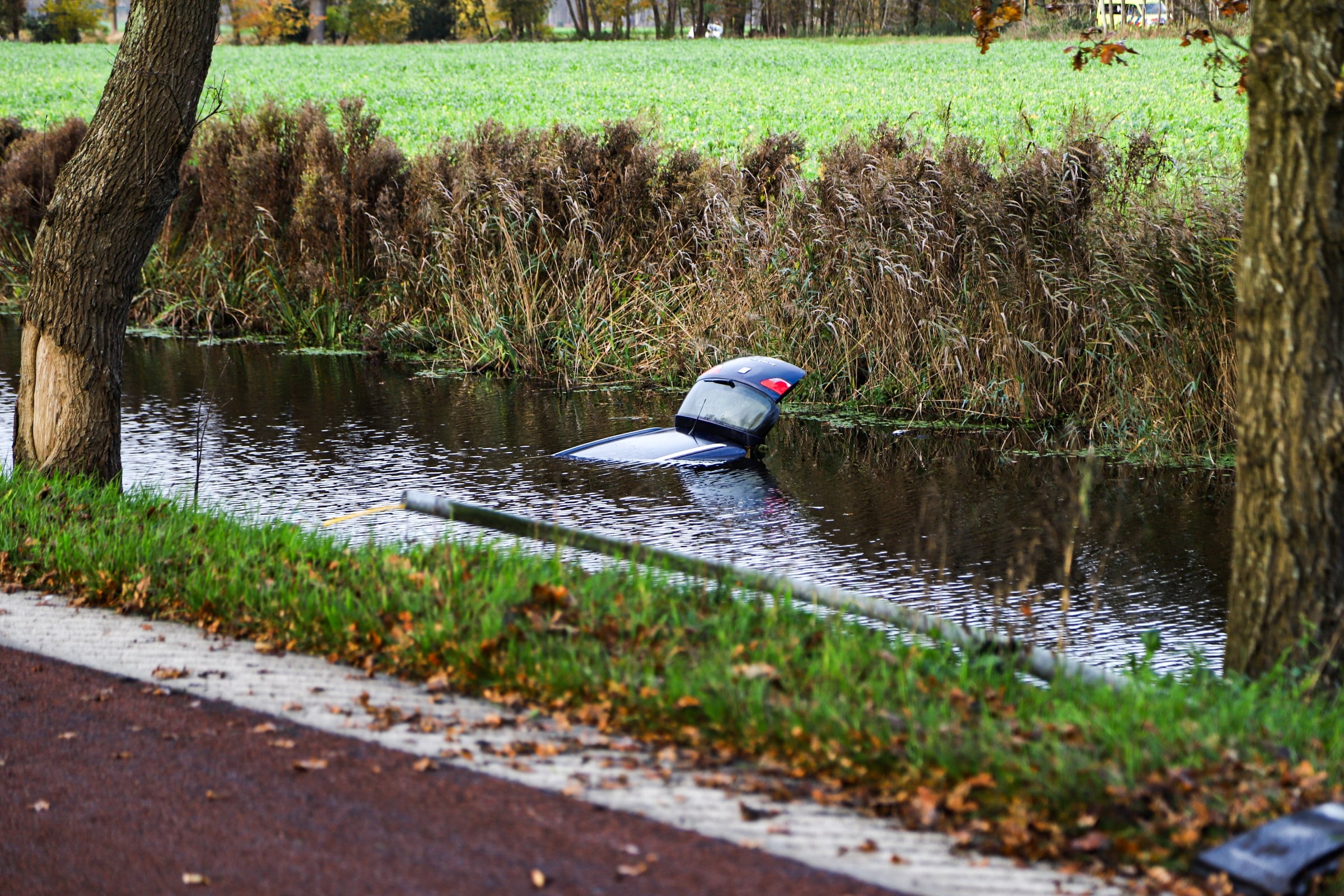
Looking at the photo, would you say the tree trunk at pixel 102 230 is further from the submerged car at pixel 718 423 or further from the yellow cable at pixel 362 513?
the submerged car at pixel 718 423

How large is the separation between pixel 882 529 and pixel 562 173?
6260 mm

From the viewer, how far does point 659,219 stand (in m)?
12.6

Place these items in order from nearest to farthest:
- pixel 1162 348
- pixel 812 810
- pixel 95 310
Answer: pixel 812 810
pixel 95 310
pixel 1162 348

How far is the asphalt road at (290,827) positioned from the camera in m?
3.16

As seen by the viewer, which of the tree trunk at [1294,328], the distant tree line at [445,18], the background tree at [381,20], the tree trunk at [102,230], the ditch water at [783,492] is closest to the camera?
the tree trunk at [1294,328]

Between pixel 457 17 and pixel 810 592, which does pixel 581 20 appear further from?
pixel 810 592

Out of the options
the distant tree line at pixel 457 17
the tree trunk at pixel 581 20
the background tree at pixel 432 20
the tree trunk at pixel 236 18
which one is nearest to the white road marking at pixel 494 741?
the distant tree line at pixel 457 17

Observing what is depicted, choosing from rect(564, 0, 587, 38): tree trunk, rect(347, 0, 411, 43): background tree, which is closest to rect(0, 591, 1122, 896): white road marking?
rect(347, 0, 411, 43): background tree

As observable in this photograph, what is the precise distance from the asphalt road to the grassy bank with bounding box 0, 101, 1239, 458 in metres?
6.61

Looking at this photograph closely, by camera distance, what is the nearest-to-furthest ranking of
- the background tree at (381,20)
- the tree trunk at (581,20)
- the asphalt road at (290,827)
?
the asphalt road at (290,827) → the background tree at (381,20) → the tree trunk at (581,20)

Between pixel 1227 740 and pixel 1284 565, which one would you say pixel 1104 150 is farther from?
pixel 1227 740

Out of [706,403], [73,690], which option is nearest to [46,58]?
[706,403]

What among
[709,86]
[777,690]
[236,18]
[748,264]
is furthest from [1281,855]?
[236,18]

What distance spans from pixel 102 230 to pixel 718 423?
13.6 feet
